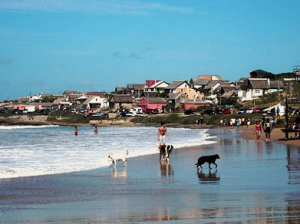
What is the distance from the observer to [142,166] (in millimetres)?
19938

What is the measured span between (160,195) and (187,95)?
10964cm

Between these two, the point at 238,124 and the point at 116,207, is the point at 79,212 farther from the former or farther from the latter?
the point at 238,124

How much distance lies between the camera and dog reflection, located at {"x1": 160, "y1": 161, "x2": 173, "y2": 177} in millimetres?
17031

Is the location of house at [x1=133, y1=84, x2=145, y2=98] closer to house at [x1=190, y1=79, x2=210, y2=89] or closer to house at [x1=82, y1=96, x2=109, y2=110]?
house at [x1=82, y1=96, x2=109, y2=110]

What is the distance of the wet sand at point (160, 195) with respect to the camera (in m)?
9.62

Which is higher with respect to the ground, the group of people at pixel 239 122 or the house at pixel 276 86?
the house at pixel 276 86

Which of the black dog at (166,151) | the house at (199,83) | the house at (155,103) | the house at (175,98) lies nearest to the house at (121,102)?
the house at (155,103)

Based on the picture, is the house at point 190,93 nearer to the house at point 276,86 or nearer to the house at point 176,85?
the house at point 176,85

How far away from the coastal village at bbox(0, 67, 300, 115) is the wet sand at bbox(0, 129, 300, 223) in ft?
221

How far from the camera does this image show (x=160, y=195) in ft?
40.7

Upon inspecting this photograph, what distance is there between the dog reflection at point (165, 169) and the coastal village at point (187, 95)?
64.1 metres

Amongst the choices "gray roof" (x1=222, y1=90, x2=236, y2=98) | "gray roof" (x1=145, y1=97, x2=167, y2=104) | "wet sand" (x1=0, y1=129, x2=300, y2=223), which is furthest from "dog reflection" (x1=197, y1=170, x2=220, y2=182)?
"gray roof" (x1=145, y1=97, x2=167, y2=104)

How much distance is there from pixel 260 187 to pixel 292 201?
2.46 meters

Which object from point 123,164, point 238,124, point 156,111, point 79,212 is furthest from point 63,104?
point 79,212
